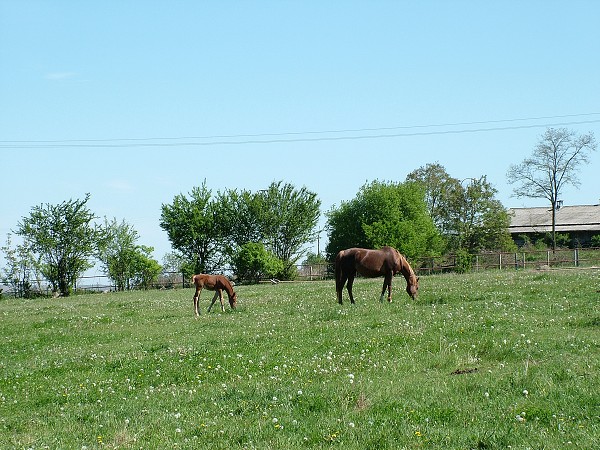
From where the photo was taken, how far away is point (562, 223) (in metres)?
94.5

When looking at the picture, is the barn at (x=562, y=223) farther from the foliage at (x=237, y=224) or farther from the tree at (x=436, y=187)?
the foliage at (x=237, y=224)

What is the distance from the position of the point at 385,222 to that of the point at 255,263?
596 inches

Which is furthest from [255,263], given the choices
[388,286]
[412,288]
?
[388,286]

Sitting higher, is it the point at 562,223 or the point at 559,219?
the point at 559,219

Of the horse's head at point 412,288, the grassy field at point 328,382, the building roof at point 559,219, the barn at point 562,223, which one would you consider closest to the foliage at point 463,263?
the horse's head at point 412,288

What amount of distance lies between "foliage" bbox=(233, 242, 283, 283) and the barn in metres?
39.7

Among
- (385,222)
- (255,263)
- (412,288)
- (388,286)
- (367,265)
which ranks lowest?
(412,288)

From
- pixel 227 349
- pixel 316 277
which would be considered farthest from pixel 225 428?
pixel 316 277

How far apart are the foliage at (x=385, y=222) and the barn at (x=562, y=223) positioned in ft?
71.9

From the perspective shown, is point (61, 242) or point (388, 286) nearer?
point (388, 286)

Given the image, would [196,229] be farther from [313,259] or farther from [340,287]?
[340,287]

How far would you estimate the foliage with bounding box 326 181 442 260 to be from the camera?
73.2 m

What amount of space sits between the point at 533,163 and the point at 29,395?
81.4 meters

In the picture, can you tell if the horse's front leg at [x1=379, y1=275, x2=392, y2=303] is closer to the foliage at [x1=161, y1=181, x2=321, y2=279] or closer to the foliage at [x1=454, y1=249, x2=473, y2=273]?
the foliage at [x1=454, y1=249, x2=473, y2=273]
